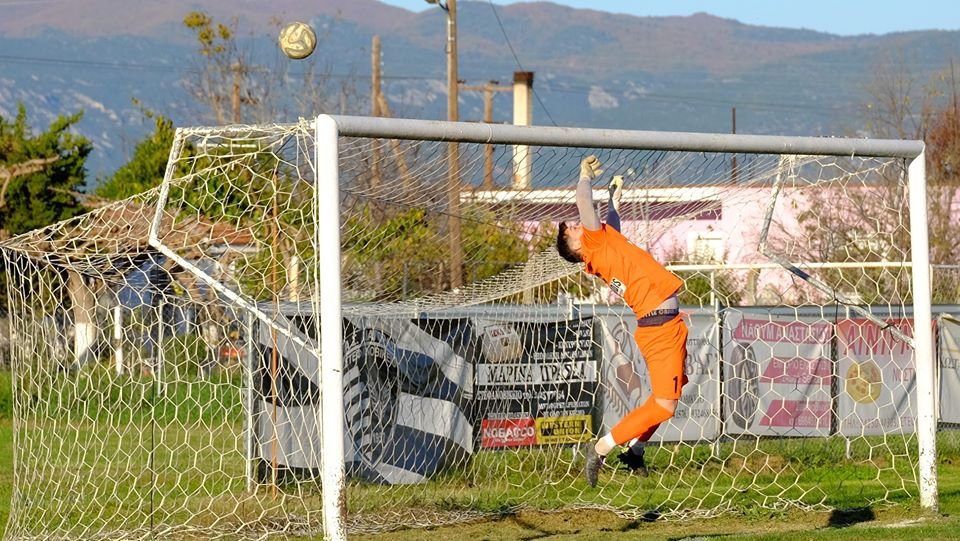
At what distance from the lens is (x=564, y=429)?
1407cm

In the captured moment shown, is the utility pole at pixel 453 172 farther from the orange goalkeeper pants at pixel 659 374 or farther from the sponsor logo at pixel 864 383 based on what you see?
the sponsor logo at pixel 864 383

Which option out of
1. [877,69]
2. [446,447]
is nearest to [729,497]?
[446,447]

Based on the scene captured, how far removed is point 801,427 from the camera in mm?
14734

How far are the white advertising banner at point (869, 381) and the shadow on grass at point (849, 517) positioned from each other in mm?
3723

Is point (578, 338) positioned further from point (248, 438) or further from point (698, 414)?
point (248, 438)

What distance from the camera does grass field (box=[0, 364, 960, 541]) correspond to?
10.4m

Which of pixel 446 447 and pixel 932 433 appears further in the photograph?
pixel 446 447

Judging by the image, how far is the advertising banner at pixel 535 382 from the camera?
13508mm

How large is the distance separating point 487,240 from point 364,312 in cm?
287

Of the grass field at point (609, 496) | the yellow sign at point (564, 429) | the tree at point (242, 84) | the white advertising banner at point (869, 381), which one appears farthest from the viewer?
the tree at point (242, 84)

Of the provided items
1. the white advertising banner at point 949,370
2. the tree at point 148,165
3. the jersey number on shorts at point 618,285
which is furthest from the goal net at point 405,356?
the tree at point 148,165

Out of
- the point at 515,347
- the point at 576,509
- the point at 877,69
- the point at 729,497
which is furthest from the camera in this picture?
the point at 877,69

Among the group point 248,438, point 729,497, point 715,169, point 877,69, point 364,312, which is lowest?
point 729,497

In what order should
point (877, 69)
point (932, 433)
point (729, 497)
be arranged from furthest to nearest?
point (877, 69) < point (729, 497) < point (932, 433)
